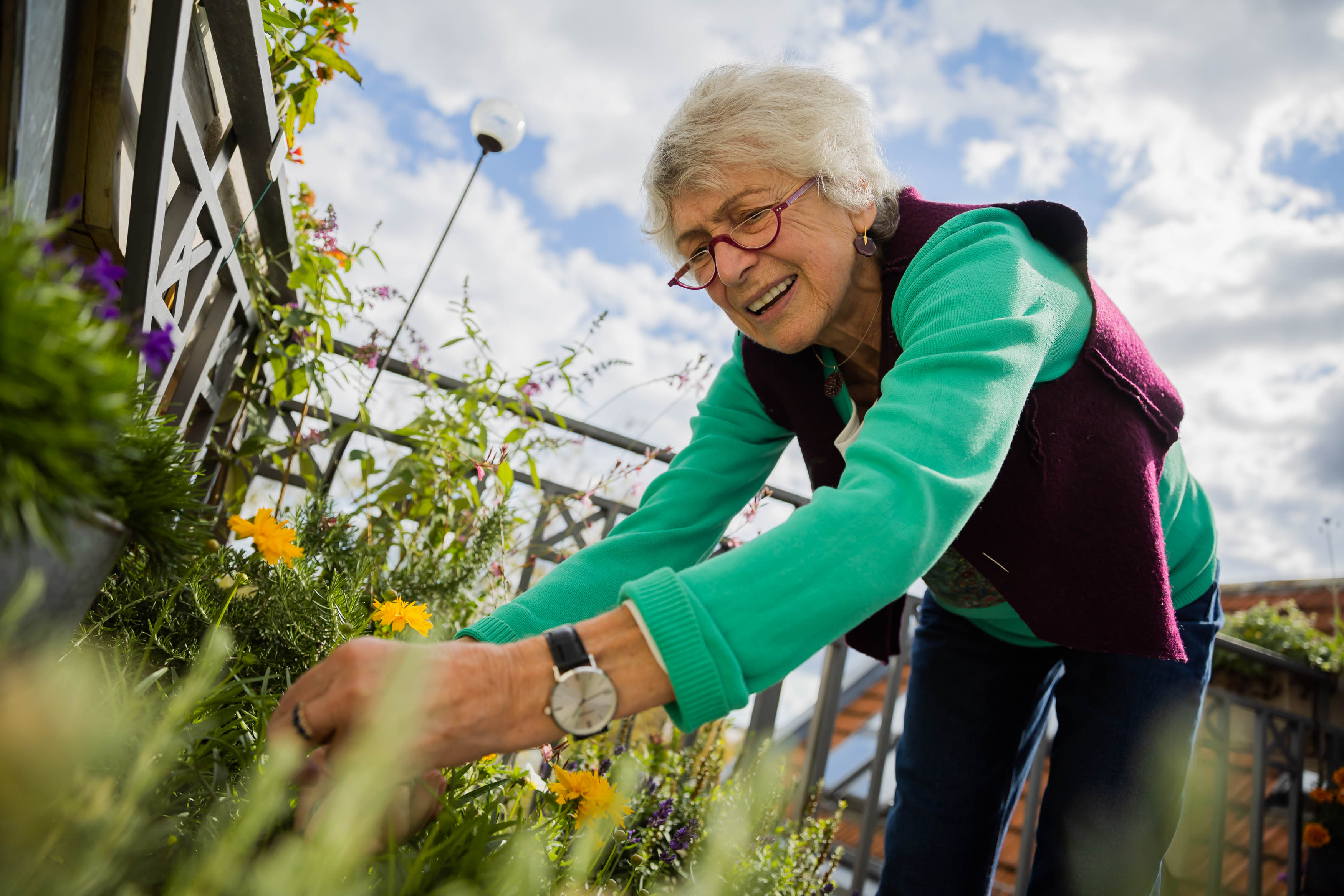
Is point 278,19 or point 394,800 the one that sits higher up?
point 278,19

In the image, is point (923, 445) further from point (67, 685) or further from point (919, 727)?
point (919, 727)

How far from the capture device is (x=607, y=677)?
0.67m

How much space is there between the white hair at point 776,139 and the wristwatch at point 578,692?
3.00ft

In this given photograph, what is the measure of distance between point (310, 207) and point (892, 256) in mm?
1901

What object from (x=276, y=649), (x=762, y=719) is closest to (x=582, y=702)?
(x=276, y=649)

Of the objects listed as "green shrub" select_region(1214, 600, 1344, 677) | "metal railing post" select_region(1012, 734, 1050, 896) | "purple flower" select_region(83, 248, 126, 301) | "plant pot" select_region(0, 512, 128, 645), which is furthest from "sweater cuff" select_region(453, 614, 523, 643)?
"green shrub" select_region(1214, 600, 1344, 677)

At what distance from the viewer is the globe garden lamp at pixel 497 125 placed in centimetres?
271

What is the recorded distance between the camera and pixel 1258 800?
336cm

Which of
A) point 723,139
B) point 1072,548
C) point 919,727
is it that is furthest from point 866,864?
point 723,139

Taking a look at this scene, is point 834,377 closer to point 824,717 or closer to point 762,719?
point 762,719

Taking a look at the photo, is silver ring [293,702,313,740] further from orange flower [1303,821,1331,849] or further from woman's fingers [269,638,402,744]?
orange flower [1303,821,1331,849]

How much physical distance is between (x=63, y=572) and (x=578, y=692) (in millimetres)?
371

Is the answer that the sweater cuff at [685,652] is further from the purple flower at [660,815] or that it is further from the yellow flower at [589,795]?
the purple flower at [660,815]

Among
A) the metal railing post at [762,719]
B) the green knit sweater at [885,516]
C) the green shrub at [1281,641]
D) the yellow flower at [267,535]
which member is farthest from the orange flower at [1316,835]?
the yellow flower at [267,535]
